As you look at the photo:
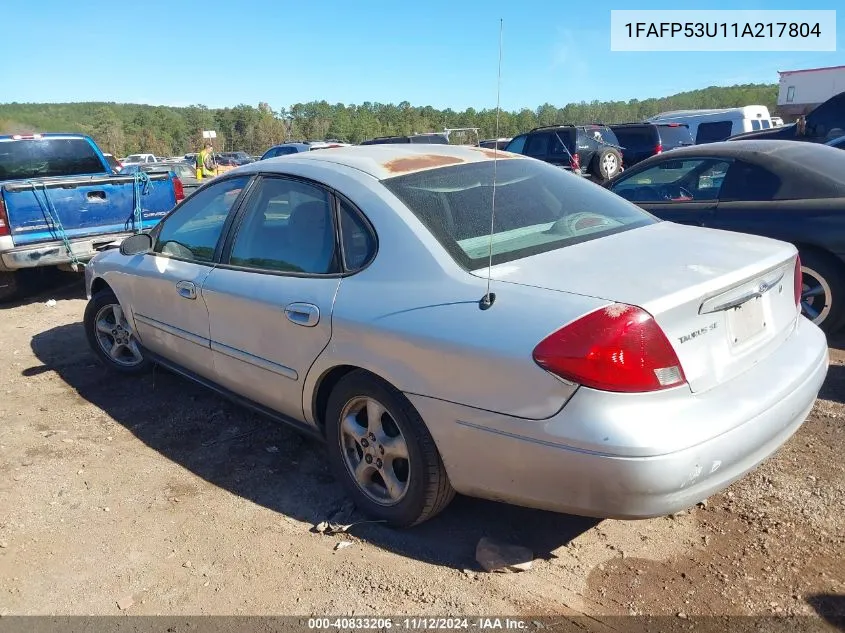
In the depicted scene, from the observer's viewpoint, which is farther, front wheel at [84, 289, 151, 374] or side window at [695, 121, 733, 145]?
side window at [695, 121, 733, 145]

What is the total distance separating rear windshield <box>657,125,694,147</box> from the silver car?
14458mm

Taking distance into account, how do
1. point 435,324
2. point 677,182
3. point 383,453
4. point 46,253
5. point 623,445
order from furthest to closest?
point 46,253 < point 677,182 < point 383,453 < point 435,324 < point 623,445

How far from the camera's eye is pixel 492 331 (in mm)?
2330

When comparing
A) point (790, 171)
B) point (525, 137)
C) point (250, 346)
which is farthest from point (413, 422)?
point (525, 137)

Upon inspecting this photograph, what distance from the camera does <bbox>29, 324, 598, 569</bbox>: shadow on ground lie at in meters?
2.87

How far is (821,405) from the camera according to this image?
3850 millimetres

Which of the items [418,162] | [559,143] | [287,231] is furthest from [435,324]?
[559,143]

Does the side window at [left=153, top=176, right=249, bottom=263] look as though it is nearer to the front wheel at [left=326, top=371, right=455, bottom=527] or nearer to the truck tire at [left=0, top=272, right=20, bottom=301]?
the front wheel at [left=326, top=371, right=455, bottom=527]

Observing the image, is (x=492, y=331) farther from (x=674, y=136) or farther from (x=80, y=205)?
(x=674, y=136)

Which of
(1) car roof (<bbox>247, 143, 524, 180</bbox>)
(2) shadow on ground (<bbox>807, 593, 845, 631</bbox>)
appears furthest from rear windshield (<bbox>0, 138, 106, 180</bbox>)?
(2) shadow on ground (<bbox>807, 593, 845, 631</bbox>)

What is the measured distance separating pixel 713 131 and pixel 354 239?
62.4 ft

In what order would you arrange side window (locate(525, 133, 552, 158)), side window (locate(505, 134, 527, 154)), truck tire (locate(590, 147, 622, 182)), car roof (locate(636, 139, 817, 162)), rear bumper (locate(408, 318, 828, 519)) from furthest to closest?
1. side window (locate(505, 134, 527, 154))
2. side window (locate(525, 133, 552, 158))
3. truck tire (locate(590, 147, 622, 182))
4. car roof (locate(636, 139, 817, 162))
5. rear bumper (locate(408, 318, 828, 519))

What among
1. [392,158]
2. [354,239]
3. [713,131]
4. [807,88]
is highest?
[807,88]

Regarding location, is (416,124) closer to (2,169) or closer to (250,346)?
(2,169)
